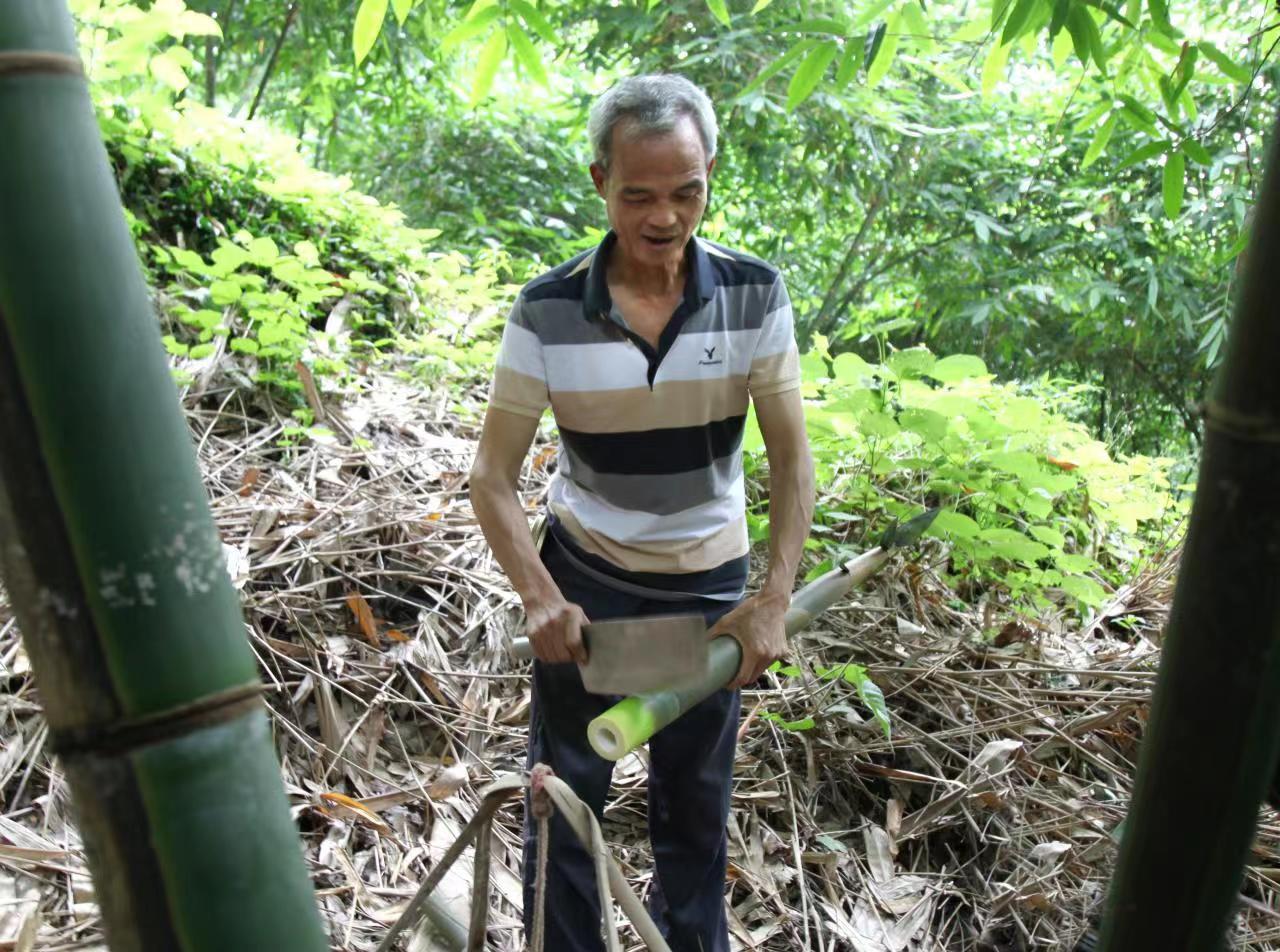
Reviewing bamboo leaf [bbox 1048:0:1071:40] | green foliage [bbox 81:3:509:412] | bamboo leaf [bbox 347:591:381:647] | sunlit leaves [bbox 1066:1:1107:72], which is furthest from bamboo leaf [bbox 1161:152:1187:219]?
green foliage [bbox 81:3:509:412]

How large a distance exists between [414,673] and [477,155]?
5055 mm

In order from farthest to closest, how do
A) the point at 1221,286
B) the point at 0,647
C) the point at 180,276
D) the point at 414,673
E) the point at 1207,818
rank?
the point at 1221,286
the point at 180,276
the point at 414,673
the point at 0,647
the point at 1207,818

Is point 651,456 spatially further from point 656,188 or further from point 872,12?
point 872,12

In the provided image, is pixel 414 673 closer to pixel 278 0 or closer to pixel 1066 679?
pixel 1066 679

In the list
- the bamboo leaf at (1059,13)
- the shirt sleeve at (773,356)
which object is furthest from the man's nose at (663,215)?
the bamboo leaf at (1059,13)

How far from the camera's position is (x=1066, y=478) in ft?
10.6

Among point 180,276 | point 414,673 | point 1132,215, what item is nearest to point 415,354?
point 180,276

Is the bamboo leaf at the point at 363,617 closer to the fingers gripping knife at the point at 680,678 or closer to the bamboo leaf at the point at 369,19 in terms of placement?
the fingers gripping knife at the point at 680,678

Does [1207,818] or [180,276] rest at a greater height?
[1207,818]

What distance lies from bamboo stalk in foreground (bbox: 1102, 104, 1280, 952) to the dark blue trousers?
1.61 meters

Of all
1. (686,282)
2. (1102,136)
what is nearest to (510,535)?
(686,282)

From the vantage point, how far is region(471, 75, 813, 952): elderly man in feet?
6.42

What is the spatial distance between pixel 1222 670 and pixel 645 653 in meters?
1.27

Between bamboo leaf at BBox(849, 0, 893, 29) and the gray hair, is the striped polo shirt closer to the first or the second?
the gray hair
